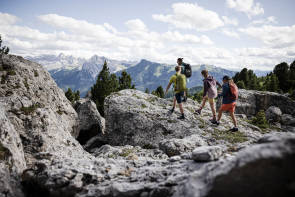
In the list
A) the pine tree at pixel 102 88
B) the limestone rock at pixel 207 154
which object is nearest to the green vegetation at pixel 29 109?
the limestone rock at pixel 207 154

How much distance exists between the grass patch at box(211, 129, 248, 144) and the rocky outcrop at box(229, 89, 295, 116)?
2354 centimetres

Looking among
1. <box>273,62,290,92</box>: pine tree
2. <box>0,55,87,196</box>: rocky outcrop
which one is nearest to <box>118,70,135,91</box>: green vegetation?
<box>0,55,87,196</box>: rocky outcrop

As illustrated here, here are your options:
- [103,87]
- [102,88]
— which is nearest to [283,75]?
[103,87]

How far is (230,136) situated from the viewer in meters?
13.4

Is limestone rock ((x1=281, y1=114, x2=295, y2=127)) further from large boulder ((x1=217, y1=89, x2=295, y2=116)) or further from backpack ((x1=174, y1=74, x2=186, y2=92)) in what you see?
backpack ((x1=174, y1=74, x2=186, y2=92))

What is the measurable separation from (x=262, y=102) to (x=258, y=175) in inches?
1475

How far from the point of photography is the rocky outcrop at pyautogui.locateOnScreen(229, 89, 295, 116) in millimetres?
34594

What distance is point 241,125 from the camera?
1634cm

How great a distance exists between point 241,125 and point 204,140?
6014 mm

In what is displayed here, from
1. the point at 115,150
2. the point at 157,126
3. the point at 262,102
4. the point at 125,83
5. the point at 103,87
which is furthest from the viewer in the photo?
the point at 125,83

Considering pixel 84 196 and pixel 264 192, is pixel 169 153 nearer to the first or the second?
pixel 84 196

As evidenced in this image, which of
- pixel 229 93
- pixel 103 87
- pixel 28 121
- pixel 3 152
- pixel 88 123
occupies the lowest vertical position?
pixel 88 123

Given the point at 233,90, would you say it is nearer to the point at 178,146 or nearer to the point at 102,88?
the point at 178,146

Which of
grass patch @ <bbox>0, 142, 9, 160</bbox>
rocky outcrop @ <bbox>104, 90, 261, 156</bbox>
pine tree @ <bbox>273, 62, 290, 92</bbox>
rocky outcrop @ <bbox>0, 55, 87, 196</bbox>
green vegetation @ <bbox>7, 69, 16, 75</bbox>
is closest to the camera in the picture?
grass patch @ <bbox>0, 142, 9, 160</bbox>
